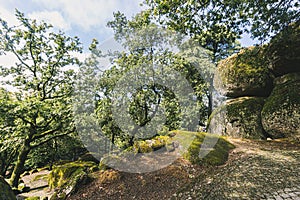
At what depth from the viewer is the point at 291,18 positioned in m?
5.57

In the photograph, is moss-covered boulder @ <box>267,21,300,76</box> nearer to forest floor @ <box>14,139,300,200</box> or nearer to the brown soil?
forest floor @ <box>14,139,300,200</box>

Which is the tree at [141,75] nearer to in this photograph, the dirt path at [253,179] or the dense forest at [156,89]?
the dense forest at [156,89]

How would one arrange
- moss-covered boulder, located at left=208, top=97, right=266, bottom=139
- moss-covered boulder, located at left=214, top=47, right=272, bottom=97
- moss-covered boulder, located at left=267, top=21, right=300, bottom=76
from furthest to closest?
1. moss-covered boulder, located at left=214, top=47, right=272, bottom=97
2. moss-covered boulder, located at left=208, top=97, right=266, bottom=139
3. moss-covered boulder, located at left=267, top=21, right=300, bottom=76

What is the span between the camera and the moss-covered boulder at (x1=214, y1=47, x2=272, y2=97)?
942 centimetres

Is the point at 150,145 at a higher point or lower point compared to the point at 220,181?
higher

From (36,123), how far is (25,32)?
5689mm

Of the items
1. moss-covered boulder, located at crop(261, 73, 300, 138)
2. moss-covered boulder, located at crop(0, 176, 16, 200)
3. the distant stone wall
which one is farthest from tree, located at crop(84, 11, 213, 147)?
moss-covered boulder, located at crop(261, 73, 300, 138)

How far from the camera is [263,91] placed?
9734 mm

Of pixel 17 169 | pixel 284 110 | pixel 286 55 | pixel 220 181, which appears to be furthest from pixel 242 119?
pixel 17 169

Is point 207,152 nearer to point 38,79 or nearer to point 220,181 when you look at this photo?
point 220,181

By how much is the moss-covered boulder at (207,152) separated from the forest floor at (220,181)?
0.79ft

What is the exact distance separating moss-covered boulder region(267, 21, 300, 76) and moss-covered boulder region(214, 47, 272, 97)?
1.44ft

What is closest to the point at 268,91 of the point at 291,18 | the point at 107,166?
the point at 291,18

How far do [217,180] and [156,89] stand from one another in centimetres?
625
